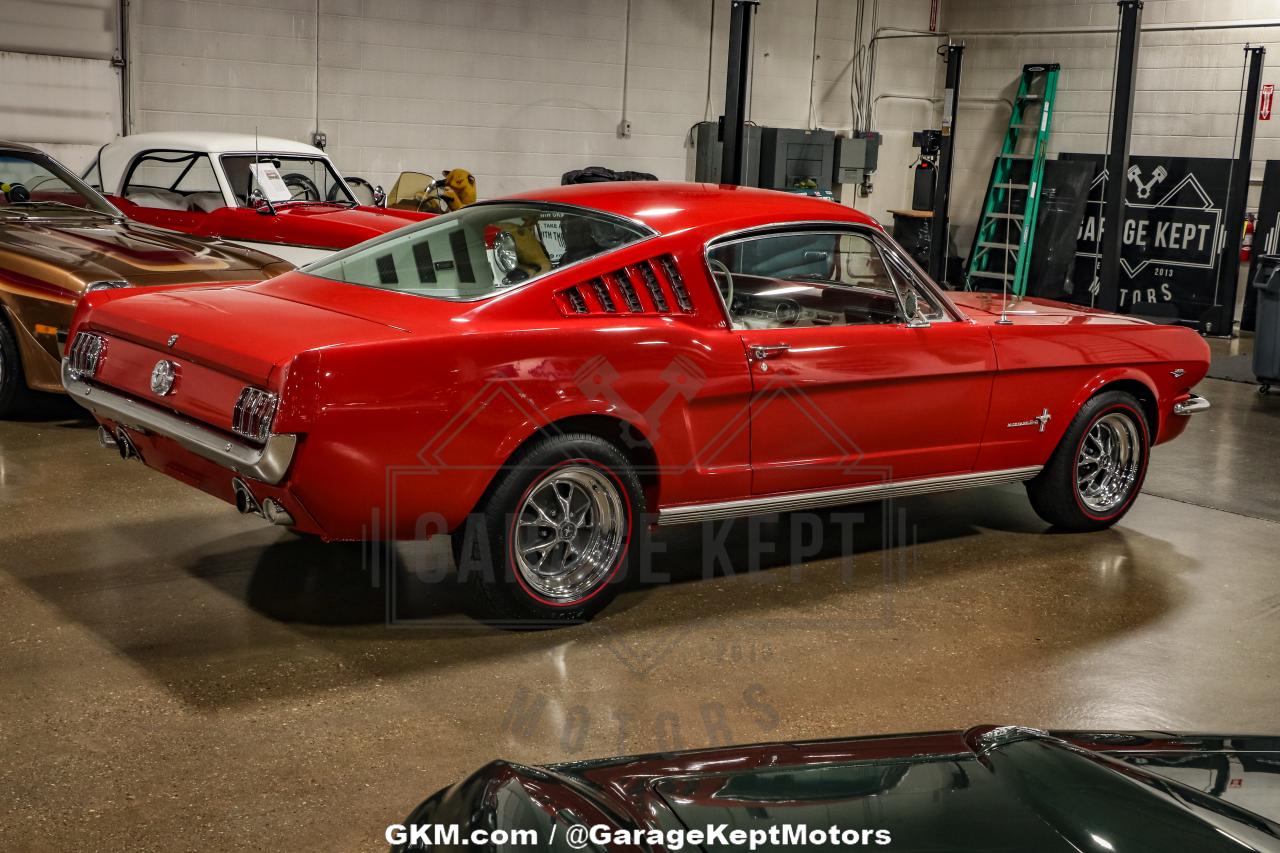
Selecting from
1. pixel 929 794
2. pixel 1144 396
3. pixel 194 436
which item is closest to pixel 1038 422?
pixel 1144 396

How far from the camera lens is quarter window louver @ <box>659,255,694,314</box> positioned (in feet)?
15.1

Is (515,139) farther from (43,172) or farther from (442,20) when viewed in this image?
(43,172)

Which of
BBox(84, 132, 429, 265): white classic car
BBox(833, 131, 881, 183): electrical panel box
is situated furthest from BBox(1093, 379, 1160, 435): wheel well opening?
BBox(833, 131, 881, 183): electrical panel box

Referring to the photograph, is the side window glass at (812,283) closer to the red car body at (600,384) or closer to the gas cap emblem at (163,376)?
the red car body at (600,384)

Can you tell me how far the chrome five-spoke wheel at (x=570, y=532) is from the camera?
432 cm

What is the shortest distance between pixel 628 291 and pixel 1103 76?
1320 cm

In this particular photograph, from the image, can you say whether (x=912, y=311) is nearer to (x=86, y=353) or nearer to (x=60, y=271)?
(x=86, y=353)

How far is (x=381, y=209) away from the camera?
935 cm

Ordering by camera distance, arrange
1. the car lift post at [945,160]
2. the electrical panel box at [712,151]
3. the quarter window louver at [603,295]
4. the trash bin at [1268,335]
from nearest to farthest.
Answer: the quarter window louver at [603,295] < the trash bin at [1268,335] < the car lift post at [945,160] < the electrical panel box at [712,151]

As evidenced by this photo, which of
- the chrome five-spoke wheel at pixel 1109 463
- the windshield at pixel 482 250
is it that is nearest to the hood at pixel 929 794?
the windshield at pixel 482 250

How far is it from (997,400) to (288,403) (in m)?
2.95

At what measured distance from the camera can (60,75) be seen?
11.4 m

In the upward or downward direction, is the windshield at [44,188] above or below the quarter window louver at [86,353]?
above

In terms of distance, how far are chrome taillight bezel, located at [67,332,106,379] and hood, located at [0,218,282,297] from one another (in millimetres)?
1979
